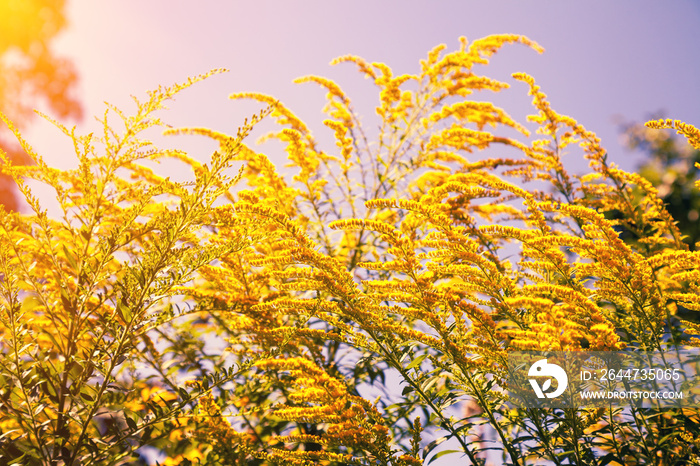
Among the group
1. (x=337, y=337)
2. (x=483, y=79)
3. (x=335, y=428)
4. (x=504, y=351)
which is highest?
(x=483, y=79)

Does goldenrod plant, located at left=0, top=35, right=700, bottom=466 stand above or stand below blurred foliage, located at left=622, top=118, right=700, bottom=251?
below

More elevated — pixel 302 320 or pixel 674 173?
pixel 674 173

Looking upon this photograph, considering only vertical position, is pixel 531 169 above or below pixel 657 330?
above

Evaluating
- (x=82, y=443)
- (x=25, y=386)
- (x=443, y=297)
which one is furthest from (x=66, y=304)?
(x=443, y=297)

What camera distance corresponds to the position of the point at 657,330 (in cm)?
214

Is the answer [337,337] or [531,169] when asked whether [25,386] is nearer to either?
[337,337]

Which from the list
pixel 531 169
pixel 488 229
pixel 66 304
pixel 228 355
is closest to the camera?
pixel 66 304

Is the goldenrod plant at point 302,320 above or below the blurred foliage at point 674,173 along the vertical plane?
below

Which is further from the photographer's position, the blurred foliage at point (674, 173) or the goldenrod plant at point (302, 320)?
the blurred foliage at point (674, 173)

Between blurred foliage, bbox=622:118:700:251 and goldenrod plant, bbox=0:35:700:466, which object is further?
blurred foliage, bbox=622:118:700:251

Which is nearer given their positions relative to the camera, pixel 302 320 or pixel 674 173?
pixel 302 320

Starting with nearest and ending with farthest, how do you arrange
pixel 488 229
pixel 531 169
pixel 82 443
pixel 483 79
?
pixel 82 443 < pixel 488 229 < pixel 531 169 < pixel 483 79

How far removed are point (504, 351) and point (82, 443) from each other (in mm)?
1608

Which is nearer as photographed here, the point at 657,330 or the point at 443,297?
the point at 443,297
